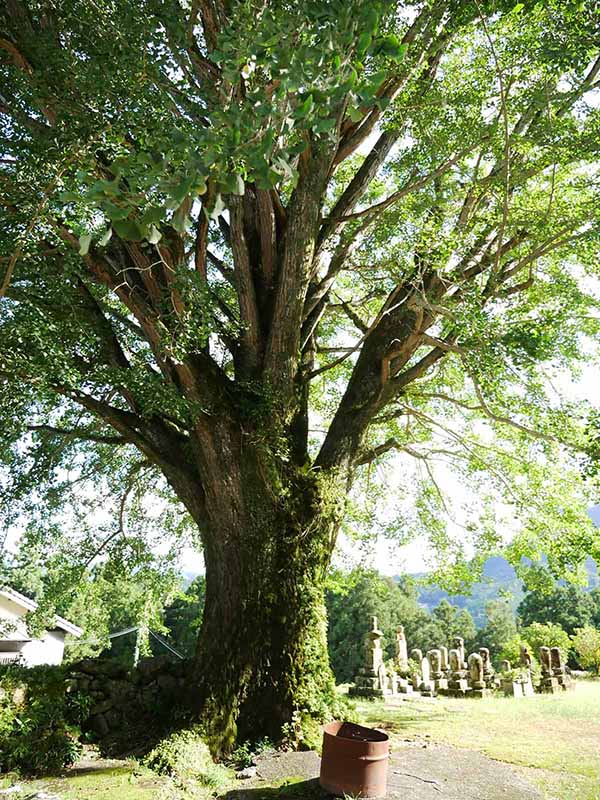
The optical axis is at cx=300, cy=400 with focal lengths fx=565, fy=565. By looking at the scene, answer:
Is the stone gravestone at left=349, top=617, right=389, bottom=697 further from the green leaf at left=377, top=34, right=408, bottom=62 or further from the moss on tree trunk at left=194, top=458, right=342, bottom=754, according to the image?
the green leaf at left=377, top=34, right=408, bottom=62

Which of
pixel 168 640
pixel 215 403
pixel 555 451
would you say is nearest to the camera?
pixel 215 403

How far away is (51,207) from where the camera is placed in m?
5.12

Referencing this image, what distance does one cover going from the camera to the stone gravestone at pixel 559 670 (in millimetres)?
15430

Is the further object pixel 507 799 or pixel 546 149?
pixel 546 149

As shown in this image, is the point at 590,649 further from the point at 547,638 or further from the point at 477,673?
the point at 477,673

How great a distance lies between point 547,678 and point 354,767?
512 inches

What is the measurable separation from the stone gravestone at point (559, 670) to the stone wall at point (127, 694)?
40.8 feet

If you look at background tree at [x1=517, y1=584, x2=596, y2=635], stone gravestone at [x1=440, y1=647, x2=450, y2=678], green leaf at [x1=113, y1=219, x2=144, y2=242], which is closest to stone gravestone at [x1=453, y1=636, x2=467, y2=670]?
stone gravestone at [x1=440, y1=647, x2=450, y2=678]

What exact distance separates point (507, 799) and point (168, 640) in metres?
30.6

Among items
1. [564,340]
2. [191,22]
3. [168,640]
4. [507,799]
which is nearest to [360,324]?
[564,340]

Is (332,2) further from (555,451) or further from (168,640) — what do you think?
(168,640)

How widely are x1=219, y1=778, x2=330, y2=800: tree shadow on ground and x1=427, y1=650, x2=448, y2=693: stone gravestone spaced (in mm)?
11038

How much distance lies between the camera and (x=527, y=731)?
8.13 m

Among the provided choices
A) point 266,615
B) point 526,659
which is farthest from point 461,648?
point 266,615
